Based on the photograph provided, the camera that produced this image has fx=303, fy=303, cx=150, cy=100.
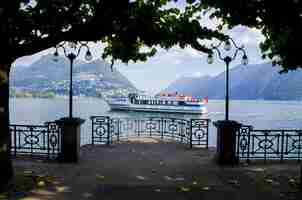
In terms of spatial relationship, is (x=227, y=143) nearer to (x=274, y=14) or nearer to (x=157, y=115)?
(x=274, y=14)

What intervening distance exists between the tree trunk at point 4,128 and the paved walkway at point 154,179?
0.63 metres

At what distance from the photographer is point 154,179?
7070mm

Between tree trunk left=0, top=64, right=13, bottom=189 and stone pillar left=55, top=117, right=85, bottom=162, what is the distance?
102 inches

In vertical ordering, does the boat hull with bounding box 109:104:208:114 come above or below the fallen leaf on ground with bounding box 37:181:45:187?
below

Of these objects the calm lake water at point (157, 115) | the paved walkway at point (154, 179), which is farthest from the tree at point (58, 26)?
the calm lake water at point (157, 115)

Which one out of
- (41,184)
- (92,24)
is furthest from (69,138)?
(92,24)

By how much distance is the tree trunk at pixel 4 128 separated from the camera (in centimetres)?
595

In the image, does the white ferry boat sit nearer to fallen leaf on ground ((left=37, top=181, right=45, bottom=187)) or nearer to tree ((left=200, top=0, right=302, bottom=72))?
tree ((left=200, top=0, right=302, bottom=72))

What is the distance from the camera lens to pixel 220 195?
5.92 m

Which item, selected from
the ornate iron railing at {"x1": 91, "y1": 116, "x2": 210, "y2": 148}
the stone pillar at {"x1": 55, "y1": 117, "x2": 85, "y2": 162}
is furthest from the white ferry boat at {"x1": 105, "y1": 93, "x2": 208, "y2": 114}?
the stone pillar at {"x1": 55, "y1": 117, "x2": 85, "y2": 162}

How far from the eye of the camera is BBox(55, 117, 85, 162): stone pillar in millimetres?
8836

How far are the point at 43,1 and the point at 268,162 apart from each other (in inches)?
307

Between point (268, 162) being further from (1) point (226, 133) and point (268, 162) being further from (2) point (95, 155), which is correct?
(2) point (95, 155)

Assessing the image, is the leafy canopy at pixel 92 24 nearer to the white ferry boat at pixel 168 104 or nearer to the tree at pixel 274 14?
the tree at pixel 274 14
